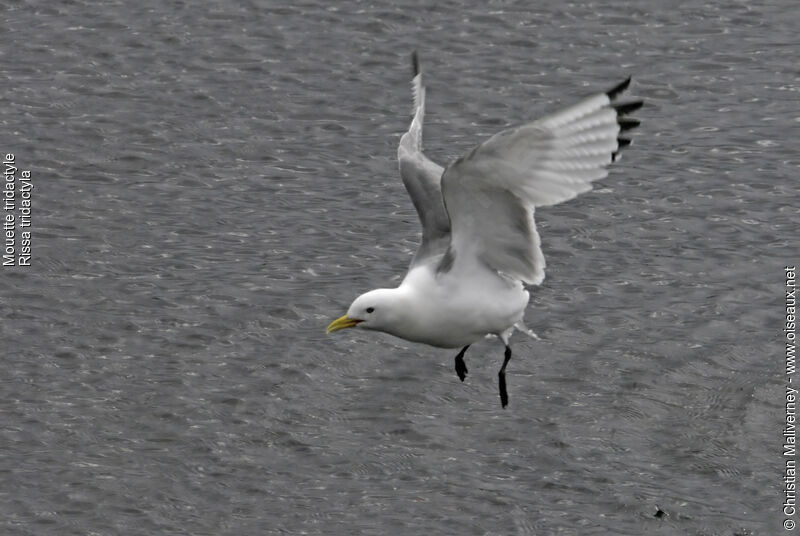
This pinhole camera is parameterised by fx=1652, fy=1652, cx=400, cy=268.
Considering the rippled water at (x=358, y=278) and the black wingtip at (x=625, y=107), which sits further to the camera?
the rippled water at (x=358, y=278)

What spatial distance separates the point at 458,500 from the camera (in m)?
14.1

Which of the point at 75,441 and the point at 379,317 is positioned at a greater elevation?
the point at 379,317

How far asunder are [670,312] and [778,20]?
7848 mm

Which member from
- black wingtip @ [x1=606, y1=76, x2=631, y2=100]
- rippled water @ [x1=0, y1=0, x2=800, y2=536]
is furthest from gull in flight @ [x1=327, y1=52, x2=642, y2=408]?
rippled water @ [x1=0, y1=0, x2=800, y2=536]

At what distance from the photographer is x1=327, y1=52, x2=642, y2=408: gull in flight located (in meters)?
11.4

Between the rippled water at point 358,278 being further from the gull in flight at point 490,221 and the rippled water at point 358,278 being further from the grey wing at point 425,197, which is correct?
the grey wing at point 425,197

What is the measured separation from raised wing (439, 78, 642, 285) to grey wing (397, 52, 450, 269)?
785 mm

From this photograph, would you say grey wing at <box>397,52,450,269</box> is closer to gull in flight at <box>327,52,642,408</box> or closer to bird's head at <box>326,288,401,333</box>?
gull in flight at <box>327,52,642,408</box>

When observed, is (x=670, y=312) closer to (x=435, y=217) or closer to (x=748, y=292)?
(x=748, y=292)

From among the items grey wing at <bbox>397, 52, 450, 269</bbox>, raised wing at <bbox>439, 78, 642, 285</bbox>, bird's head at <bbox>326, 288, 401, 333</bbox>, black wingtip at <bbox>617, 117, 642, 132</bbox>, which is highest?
black wingtip at <bbox>617, 117, 642, 132</bbox>

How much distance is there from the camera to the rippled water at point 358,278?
47.0ft

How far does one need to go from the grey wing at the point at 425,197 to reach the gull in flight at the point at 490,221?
11 mm

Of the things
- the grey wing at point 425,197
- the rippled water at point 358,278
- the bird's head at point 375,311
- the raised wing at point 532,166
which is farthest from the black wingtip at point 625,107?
the rippled water at point 358,278

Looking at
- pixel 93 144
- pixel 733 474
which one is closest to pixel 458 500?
pixel 733 474
